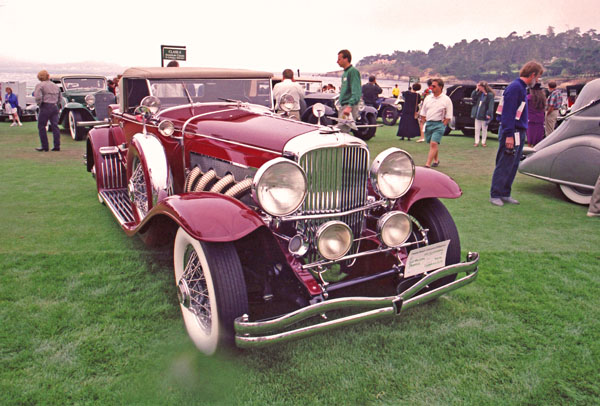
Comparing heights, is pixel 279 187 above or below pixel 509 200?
above

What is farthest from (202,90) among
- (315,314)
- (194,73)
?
(315,314)

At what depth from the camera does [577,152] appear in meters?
5.63

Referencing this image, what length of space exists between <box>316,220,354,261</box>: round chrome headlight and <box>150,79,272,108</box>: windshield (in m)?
2.11

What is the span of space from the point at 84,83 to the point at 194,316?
491 inches

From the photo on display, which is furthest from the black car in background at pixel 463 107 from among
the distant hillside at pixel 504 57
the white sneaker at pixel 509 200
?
the distant hillside at pixel 504 57

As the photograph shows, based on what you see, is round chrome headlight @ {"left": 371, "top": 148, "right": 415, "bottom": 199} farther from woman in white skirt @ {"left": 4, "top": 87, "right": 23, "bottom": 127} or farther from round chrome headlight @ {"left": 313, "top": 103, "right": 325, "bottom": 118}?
woman in white skirt @ {"left": 4, "top": 87, "right": 23, "bottom": 127}

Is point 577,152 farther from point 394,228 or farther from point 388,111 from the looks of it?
point 388,111

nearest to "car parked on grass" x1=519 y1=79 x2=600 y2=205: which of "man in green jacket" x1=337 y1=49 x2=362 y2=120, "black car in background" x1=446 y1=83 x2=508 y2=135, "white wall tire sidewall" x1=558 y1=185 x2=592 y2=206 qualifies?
"white wall tire sidewall" x1=558 y1=185 x2=592 y2=206

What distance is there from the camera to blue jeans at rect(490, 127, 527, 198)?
5.35m

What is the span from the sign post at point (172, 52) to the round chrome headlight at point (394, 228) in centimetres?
985

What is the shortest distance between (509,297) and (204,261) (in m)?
2.20

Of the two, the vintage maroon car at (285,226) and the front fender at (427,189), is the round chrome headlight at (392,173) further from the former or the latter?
the front fender at (427,189)

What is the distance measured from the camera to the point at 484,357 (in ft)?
8.09

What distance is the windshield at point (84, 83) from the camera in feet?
41.2
